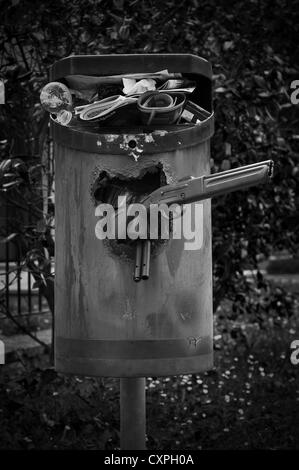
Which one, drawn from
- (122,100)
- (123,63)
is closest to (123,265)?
(122,100)

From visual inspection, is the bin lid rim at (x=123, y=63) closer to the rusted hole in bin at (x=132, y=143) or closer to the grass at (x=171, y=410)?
the rusted hole in bin at (x=132, y=143)

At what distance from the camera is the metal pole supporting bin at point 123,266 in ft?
11.0

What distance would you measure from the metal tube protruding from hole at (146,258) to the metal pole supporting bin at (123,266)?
0.05m

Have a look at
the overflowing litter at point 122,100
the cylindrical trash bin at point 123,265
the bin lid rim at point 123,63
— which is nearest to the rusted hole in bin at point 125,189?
the cylindrical trash bin at point 123,265

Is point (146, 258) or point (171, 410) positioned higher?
point (146, 258)

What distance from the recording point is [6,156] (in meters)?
5.11

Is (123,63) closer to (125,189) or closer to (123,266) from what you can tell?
(125,189)

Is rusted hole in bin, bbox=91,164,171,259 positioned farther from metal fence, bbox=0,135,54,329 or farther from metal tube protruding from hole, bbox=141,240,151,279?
metal fence, bbox=0,135,54,329

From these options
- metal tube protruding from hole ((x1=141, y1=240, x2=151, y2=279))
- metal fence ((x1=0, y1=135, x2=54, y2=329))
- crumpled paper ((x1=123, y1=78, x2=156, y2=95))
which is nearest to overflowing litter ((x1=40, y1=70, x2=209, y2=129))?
crumpled paper ((x1=123, y1=78, x2=156, y2=95))

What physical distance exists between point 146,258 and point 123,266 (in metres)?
0.11

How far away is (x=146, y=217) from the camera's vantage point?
334 cm

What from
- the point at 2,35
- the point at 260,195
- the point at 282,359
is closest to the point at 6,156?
the point at 2,35

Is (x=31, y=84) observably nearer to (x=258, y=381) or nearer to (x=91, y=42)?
(x=91, y=42)

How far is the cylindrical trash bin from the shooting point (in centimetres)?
336
